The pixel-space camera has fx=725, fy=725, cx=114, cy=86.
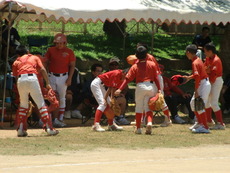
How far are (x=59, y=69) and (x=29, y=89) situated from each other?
2194mm

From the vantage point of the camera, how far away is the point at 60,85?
15.5m

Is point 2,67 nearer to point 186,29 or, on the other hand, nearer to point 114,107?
point 114,107

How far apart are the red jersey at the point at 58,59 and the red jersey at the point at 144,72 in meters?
2.02

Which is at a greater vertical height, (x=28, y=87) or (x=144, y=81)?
(x=144, y=81)

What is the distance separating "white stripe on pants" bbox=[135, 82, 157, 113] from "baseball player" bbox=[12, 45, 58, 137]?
1.73 m

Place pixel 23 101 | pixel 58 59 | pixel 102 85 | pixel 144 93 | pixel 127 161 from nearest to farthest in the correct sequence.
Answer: pixel 127 161 → pixel 23 101 → pixel 144 93 → pixel 102 85 → pixel 58 59

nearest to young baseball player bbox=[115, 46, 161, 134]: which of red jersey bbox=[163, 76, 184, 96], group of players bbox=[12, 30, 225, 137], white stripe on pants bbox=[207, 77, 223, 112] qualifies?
group of players bbox=[12, 30, 225, 137]

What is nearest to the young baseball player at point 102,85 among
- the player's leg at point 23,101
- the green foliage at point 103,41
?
the player's leg at point 23,101

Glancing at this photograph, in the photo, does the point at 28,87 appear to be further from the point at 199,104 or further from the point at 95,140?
the point at 199,104

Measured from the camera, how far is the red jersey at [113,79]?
14.5 metres

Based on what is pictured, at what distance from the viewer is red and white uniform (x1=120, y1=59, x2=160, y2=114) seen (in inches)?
550

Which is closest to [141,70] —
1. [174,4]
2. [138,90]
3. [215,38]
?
[138,90]

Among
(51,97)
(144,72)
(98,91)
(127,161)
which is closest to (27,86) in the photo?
(51,97)

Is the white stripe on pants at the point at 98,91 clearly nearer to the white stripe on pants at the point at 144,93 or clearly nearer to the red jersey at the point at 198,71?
the white stripe on pants at the point at 144,93
